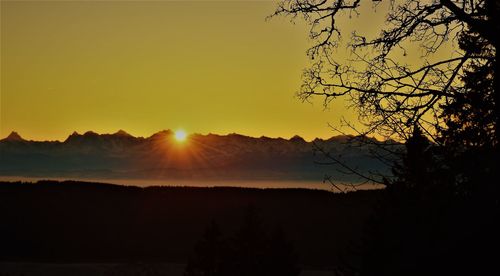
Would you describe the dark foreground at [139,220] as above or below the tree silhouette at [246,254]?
above

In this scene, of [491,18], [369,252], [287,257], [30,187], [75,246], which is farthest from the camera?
[30,187]

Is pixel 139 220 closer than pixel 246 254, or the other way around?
pixel 246 254

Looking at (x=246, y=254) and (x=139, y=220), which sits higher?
(x=139, y=220)

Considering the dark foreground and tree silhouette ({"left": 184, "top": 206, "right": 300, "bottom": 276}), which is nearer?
tree silhouette ({"left": 184, "top": 206, "right": 300, "bottom": 276})

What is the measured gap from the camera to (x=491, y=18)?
1202cm

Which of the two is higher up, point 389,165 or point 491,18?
point 491,18

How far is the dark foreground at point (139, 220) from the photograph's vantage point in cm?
14512

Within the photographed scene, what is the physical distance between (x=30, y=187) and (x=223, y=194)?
4318cm

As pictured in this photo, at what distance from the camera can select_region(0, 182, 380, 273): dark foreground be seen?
145 m

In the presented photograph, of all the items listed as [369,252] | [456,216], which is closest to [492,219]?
[456,216]

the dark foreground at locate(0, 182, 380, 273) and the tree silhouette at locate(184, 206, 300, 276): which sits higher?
the dark foreground at locate(0, 182, 380, 273)

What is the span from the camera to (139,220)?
15562 centimetres

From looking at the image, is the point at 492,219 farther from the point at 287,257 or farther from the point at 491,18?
the point at 287,257

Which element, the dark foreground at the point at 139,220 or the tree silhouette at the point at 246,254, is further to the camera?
the dark foreground at the point at 139,220
